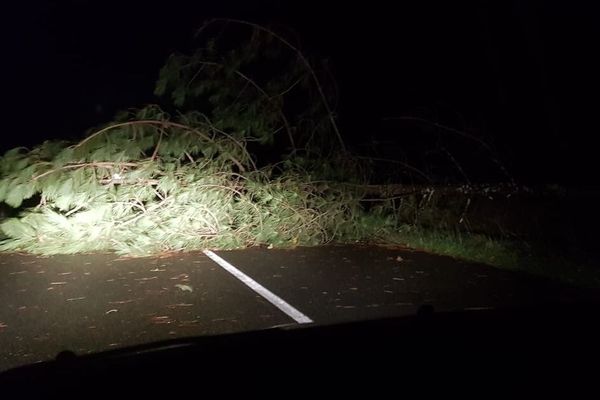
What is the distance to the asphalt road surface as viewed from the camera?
6077 millimetres

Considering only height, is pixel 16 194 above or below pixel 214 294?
above

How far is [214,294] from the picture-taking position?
762 centimetres

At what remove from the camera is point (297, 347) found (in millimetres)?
2865

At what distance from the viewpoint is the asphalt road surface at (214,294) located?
6.08 m

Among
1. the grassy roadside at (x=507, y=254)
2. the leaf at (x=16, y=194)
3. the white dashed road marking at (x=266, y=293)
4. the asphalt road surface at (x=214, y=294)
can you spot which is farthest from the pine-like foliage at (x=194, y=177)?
the white dashed road marking at (x=266, y=293)

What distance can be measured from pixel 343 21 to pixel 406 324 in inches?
640

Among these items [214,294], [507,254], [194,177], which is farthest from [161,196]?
[507,254]

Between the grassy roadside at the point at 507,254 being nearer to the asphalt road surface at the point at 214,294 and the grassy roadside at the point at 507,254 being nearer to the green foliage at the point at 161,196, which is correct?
the asphalt road surface at the point at 214,294

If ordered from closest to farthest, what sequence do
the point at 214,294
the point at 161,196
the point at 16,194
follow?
the point at 214,294 < the point at 16,194 < the point at 161,196

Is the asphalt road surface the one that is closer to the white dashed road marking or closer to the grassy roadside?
the white dashed road marking

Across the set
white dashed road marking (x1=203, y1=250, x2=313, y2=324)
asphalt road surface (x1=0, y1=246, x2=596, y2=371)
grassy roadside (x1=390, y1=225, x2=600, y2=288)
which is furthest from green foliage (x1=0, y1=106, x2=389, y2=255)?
white dashed road marking (x1=203, y1=250, x2=313, y2=324)

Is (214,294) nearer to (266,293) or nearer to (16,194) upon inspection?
(266,293)

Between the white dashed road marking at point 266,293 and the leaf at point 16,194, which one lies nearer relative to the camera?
the white dashed road marking at point 266,293

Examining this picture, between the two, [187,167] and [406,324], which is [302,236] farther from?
[406,324]
